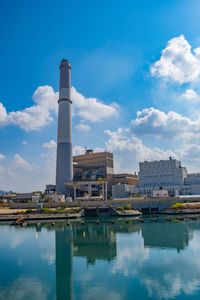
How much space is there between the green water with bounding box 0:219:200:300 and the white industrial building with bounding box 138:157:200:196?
240 ft

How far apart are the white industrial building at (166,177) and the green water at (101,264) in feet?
240

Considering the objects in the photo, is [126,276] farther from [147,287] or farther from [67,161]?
[67,161]

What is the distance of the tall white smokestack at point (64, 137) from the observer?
331 ft

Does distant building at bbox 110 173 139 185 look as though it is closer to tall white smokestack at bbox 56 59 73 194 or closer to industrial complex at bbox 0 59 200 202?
industrial complex at bbox 0 59 200 202

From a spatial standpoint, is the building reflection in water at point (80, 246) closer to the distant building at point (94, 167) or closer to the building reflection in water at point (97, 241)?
the building reflection in water at point (97, 241)

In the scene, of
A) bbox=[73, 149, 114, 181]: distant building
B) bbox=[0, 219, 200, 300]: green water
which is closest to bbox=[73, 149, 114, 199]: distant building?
bbox=[73, 149, 114, 181]: distant building

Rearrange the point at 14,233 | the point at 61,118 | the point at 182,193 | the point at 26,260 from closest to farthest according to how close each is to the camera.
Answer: the point at 26,260
the point at 14,233
the point at 61,118
the point at 182,193

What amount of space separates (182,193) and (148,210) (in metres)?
44.0

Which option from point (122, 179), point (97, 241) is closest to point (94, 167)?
point (122, 179)

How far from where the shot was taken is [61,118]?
101625 mm

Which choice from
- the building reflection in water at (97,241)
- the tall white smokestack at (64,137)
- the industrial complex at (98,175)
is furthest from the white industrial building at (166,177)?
the building reflection in water at (97,241)

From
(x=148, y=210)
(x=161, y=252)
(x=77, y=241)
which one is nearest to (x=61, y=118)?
(x=148, y=210)

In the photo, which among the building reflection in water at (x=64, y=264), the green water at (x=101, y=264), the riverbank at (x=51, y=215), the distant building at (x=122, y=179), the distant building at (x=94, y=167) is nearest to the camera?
the green water at (x=101, y=264)

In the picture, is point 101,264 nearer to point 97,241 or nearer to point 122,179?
point 97,241
